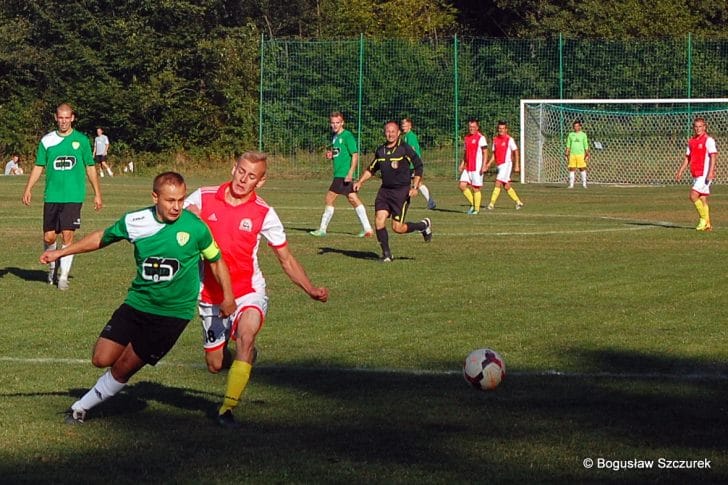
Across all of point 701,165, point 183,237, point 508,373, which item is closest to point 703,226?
point 701,165

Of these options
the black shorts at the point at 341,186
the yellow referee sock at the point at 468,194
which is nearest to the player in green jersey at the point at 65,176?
the black shorts at the point at 341,186

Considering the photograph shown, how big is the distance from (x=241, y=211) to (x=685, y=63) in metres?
37.4

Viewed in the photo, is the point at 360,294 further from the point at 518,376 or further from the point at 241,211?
the point at 241,211

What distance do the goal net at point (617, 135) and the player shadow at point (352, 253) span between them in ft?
76.0

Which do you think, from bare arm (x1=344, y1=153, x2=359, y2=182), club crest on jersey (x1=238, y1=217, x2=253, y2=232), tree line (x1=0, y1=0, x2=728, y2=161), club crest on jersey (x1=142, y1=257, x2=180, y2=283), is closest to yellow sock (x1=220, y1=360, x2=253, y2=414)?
club crest on jersey (x1=142, y1=257, x2=180, y2=283)

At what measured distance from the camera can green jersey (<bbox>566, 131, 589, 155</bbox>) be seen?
124 ft

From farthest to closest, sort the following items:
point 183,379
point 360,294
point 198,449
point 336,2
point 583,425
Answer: point 336,2 < point 360,294 < point 183,379 < point 583,425 < point 198,449

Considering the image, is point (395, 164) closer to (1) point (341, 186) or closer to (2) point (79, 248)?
(1) point (341, 186)

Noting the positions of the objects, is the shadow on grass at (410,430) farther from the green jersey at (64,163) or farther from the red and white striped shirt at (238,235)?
the green jersey at (64,163)

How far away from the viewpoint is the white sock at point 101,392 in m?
7.42

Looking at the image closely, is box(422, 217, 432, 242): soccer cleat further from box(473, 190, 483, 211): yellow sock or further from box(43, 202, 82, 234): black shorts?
box(473, 190, 483, 211): yellow sock

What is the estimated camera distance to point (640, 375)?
9070 mm

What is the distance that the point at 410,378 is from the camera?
8977mm

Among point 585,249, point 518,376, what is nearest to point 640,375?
point 518,376
